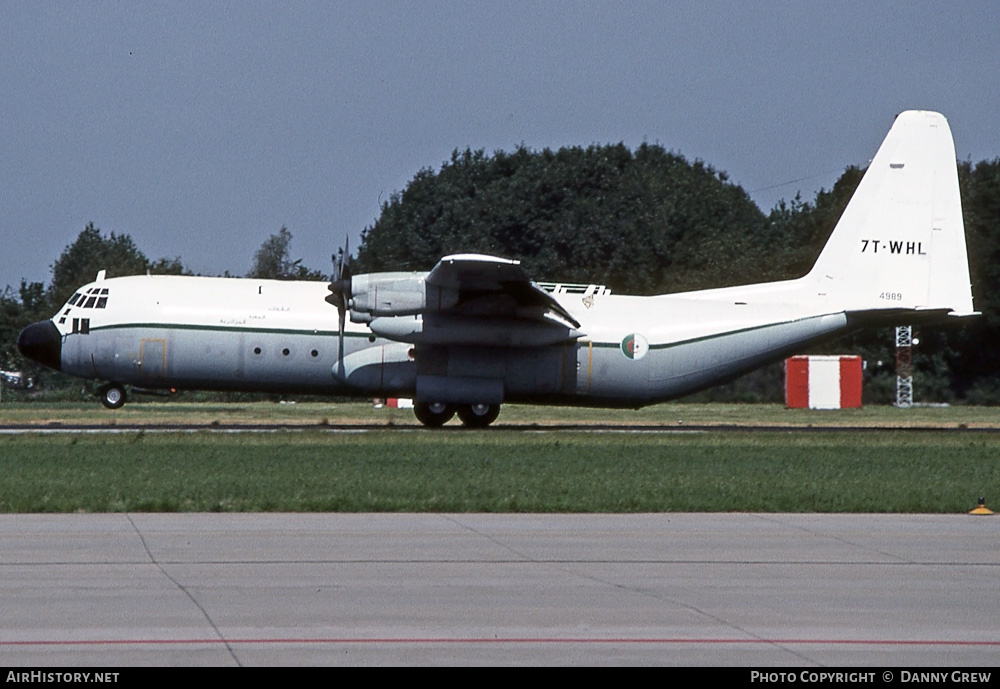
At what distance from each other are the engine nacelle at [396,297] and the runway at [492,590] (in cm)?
1464

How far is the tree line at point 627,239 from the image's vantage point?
209 feet

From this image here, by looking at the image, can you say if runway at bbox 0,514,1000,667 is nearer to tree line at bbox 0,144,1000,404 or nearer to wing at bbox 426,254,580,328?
wing at bbox 426,254,580,328

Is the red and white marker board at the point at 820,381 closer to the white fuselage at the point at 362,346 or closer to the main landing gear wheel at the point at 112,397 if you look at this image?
the white fuselage at the point at 362,346

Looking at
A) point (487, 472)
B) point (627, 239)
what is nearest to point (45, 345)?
point (487, 472)

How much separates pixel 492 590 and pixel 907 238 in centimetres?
2556

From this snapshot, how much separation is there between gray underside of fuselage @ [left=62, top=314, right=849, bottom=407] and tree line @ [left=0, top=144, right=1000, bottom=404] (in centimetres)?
2447

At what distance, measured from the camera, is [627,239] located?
79.2 meters

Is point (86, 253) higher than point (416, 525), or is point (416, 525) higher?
point (86, 253)

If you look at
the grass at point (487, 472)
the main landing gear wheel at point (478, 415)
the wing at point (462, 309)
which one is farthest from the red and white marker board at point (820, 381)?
the wing at point (462, 309)

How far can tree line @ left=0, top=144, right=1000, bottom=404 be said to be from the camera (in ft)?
209
